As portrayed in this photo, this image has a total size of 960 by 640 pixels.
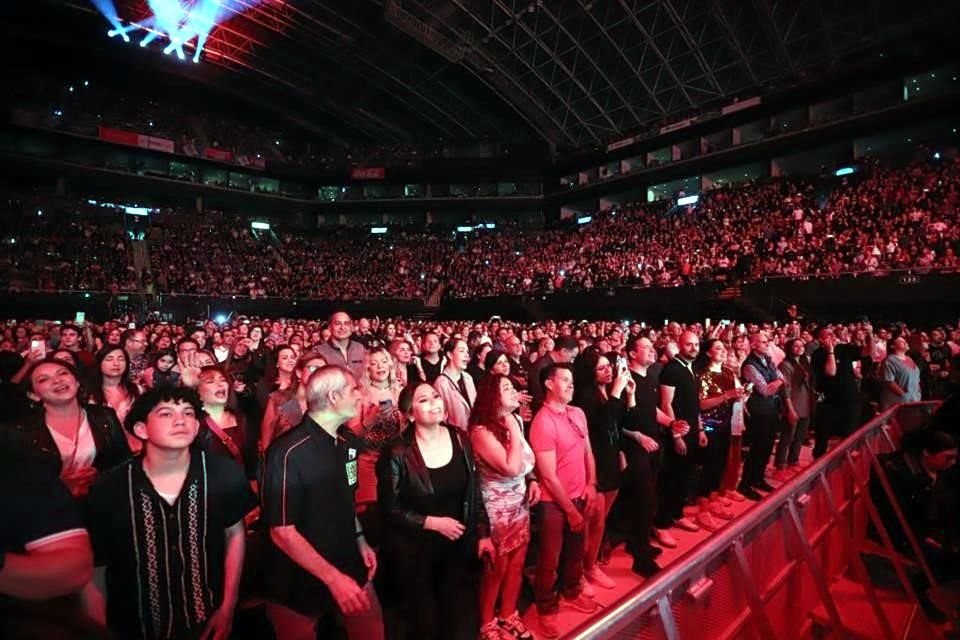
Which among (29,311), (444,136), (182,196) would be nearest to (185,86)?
(182,196)

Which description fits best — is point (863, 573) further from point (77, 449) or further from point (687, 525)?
point (77, 449)

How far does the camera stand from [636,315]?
749 inches

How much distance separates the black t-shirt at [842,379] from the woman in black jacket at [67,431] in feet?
25.1

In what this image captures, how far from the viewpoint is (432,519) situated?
2.57 metres

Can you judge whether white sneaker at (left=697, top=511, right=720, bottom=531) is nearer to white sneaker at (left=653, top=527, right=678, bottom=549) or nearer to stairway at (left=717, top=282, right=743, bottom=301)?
white sneaker at (left=653, top=527, right=678, bottom=549)

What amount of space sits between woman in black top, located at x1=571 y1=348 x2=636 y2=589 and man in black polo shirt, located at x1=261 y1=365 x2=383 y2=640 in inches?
84.4

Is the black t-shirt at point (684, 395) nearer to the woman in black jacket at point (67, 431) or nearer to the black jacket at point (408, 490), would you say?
the black jacket at point (408, 490)

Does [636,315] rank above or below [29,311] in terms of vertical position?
below

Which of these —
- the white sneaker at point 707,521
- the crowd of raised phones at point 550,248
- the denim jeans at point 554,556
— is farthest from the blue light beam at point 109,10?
the white sneaker at point 707,521

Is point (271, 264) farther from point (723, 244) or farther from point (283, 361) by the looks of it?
Result: point (283, 361)

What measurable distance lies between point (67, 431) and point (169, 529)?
1.22m

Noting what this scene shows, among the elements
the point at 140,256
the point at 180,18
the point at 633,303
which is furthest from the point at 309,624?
the point at 180,18

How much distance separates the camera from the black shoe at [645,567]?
4.05 metres

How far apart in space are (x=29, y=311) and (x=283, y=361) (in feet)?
67.6
